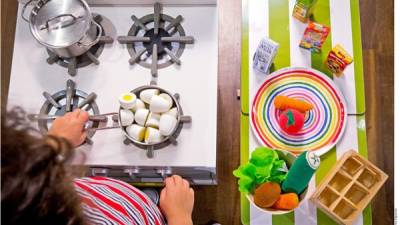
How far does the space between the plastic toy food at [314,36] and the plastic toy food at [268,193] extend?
36 cm

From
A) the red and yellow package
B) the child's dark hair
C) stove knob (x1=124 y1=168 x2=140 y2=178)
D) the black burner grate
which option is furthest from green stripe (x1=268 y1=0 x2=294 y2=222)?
the child's dark hair

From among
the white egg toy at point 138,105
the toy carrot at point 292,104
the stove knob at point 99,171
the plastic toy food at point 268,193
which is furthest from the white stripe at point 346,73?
the stove knob at point 99,171

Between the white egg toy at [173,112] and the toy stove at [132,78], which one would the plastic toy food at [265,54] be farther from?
the white egg toy at [173,112]

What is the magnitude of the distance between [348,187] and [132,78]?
1.86 feet

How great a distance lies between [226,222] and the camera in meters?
1.29

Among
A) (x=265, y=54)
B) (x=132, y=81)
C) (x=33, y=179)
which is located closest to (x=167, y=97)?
(x=132, y=81)

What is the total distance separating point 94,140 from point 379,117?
33.9 inches

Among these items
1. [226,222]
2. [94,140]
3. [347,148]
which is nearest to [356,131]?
[347,148]

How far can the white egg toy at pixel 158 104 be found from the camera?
0.93 meters

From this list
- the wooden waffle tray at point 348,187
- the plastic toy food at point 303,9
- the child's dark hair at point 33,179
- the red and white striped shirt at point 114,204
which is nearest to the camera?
the child's dark hair at point 33,179

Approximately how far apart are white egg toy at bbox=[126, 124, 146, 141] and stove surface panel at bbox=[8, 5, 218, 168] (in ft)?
0.16

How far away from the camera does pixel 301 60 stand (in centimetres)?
103

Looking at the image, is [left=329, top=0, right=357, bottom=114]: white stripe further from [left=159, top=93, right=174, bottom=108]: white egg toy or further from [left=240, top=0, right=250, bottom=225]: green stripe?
[left=159, top=93, right=174, bottom=108]: white egg toy

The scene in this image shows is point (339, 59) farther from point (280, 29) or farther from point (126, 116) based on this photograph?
point (126, 116)
